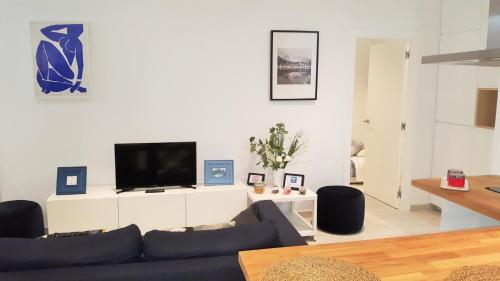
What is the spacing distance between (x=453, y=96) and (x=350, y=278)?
3.90m

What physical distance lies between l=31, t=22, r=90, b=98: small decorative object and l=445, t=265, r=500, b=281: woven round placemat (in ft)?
11.8

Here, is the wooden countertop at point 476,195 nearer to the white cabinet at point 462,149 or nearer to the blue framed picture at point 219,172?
the white cabinet at point 462,149

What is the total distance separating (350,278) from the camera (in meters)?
1.24

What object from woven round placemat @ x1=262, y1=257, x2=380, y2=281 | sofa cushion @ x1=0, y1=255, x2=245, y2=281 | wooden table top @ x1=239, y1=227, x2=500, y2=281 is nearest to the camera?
woven round placemat @ x1=262, y1=257, x2=380, y2=281

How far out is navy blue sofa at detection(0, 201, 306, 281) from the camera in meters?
1.65

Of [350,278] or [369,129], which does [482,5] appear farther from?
[350,278]

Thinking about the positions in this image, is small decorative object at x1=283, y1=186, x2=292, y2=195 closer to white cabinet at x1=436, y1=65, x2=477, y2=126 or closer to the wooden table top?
white cabinet at x1=436, y1=65, x2=477, y2=126

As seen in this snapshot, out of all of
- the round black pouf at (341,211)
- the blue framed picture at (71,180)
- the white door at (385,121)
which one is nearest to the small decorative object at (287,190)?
the round black pouf at (341,211)

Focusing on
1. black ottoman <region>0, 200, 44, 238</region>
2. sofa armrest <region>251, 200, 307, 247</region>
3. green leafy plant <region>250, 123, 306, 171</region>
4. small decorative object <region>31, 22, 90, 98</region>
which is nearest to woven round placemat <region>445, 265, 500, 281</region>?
sofa armrest <region>251, 200, 307, 247</region>

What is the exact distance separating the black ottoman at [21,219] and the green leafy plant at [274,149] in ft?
7.22

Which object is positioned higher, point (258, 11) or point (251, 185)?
point (258, 11)

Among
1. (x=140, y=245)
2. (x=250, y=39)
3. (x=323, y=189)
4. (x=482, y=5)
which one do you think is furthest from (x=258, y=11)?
(x=140, y=245)

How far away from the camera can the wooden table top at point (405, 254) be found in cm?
142

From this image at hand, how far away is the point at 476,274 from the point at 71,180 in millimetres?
3511
